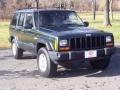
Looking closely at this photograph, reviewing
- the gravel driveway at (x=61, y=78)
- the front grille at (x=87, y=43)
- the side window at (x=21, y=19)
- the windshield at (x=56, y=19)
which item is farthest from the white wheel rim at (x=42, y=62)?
the side window at (x=21, y=19)

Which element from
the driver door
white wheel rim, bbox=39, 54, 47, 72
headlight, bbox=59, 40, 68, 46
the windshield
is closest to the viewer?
headlight, bbox=59, 40, 68, 46

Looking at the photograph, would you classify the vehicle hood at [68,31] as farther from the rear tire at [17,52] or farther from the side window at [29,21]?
the rear tire at [17,52]

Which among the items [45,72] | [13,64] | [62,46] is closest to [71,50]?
[62,46]

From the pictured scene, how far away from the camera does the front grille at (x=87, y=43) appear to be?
379 inches

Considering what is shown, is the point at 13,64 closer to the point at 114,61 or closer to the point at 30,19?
the point at 30,19

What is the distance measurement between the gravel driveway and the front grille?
79 cm

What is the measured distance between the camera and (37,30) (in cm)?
1068

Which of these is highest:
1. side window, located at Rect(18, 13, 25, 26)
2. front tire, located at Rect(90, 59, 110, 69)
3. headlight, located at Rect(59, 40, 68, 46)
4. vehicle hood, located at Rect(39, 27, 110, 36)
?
side window, located at Rect(18, 13, 25, 26)

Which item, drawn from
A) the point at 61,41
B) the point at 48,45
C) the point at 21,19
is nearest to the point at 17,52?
the point at 21,19

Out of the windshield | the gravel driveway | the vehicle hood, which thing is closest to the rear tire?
the gravel driveway

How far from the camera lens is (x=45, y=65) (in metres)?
10.1

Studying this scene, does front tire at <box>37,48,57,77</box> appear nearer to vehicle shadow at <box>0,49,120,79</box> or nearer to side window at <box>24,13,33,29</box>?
vehicle shadow at <box>0,49,120,79</box>

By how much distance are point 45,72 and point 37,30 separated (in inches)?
53.7

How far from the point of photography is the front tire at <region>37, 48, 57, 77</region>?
387 inches
